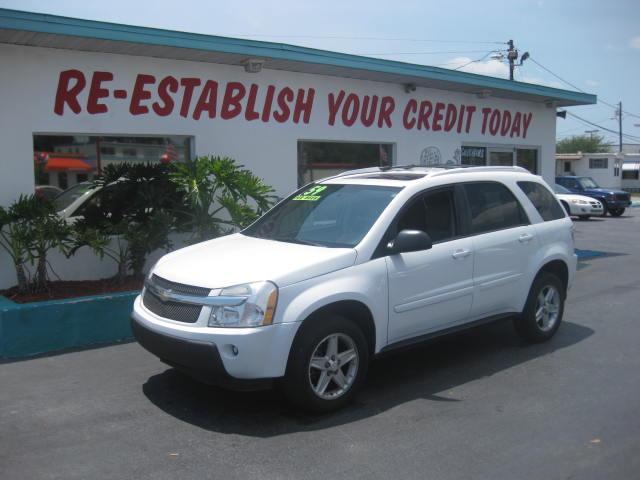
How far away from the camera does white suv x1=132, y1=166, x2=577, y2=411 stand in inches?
188

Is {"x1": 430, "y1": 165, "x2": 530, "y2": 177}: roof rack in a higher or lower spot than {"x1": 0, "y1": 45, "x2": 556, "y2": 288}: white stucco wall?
lower

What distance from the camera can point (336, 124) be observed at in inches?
446

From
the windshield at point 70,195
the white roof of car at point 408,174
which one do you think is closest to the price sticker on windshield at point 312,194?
the white roof of car at point 408,174

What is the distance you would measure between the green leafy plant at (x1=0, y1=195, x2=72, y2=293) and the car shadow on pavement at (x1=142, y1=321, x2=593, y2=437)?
2381mm

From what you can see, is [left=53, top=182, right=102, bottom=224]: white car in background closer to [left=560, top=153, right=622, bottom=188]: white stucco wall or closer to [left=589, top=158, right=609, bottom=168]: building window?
[left=560, top=153, right=622, bottom=188]: white stucco wall

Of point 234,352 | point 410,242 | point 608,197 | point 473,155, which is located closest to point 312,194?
point 410,242

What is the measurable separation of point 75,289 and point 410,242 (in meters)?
4.45

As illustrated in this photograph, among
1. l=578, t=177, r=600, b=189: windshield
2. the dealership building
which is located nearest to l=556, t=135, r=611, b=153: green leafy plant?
l=578, t=177, r=600, b=189: windshield

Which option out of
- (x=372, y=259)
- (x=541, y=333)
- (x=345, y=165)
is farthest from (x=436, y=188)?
(x=345, y=165)

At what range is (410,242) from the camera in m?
5.34

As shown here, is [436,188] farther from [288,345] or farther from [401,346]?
[288,345]

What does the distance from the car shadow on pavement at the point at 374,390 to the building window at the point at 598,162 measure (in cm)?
4688

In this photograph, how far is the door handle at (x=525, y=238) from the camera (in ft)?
21.7

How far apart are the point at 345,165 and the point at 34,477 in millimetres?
8543
